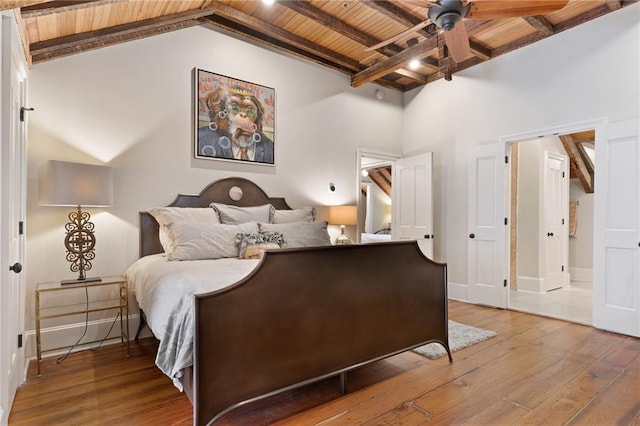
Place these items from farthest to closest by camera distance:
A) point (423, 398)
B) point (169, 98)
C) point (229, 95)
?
point (229, 95)
point (169, 98)
point (423, 398)

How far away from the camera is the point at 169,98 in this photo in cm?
360

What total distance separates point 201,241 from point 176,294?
43.3 inches

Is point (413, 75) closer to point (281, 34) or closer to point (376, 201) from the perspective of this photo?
point (281, 34)

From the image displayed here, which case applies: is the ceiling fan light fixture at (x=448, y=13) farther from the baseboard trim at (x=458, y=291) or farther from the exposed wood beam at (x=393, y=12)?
the baseboard trim at (x=458, y=291)

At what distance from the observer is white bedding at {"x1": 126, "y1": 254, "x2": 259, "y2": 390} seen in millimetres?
1752

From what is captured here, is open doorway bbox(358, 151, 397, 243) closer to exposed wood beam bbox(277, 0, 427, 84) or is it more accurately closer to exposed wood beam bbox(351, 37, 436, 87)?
exposed wood beam bbox(351, 37, 436, 87)

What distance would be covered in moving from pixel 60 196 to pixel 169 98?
58.1 inches

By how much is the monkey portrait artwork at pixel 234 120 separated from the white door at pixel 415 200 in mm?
2280

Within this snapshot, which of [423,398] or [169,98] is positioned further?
[169,98]

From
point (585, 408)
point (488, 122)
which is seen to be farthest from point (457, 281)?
point (585, 408)

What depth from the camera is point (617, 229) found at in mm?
3428

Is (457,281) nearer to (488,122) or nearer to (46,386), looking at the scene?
(488,122)

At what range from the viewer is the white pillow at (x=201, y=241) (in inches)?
116

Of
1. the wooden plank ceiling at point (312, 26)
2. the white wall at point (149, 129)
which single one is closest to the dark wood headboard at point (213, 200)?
the white wall at point (149, 129)
